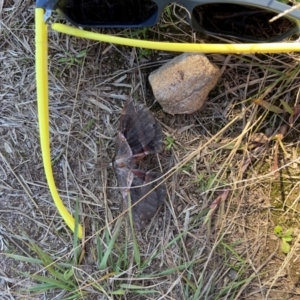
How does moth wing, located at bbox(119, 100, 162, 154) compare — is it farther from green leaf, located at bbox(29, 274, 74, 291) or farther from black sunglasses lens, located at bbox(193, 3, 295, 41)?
green leaf, located at bbox(29, 274, 74, 291)

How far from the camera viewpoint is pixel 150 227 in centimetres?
113

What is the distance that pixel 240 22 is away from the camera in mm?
1017

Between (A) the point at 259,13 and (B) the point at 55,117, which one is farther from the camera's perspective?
(B) the point at 55,117

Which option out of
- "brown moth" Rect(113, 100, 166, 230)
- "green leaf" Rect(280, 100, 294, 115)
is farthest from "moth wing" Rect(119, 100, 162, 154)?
"green leaf" Rect(280, 100, 294, 115)

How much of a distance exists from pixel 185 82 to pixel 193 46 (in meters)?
0.09

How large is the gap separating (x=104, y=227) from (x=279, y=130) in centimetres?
43

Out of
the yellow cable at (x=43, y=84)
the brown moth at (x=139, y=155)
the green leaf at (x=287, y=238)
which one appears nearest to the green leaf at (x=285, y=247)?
the green leaf at (x=287, y=238)

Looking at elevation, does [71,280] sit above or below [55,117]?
below

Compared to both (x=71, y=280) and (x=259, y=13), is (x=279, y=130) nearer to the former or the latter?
(x=259, y=13)

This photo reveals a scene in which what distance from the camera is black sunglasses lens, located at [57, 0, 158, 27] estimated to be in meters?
1.04

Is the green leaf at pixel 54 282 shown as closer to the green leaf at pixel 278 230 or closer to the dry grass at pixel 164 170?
the dry grass at pixel 164 170

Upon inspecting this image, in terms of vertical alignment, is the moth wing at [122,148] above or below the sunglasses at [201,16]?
below

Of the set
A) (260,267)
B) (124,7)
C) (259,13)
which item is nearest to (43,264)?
(260,267)

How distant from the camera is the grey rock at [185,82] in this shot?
106 centimetres
